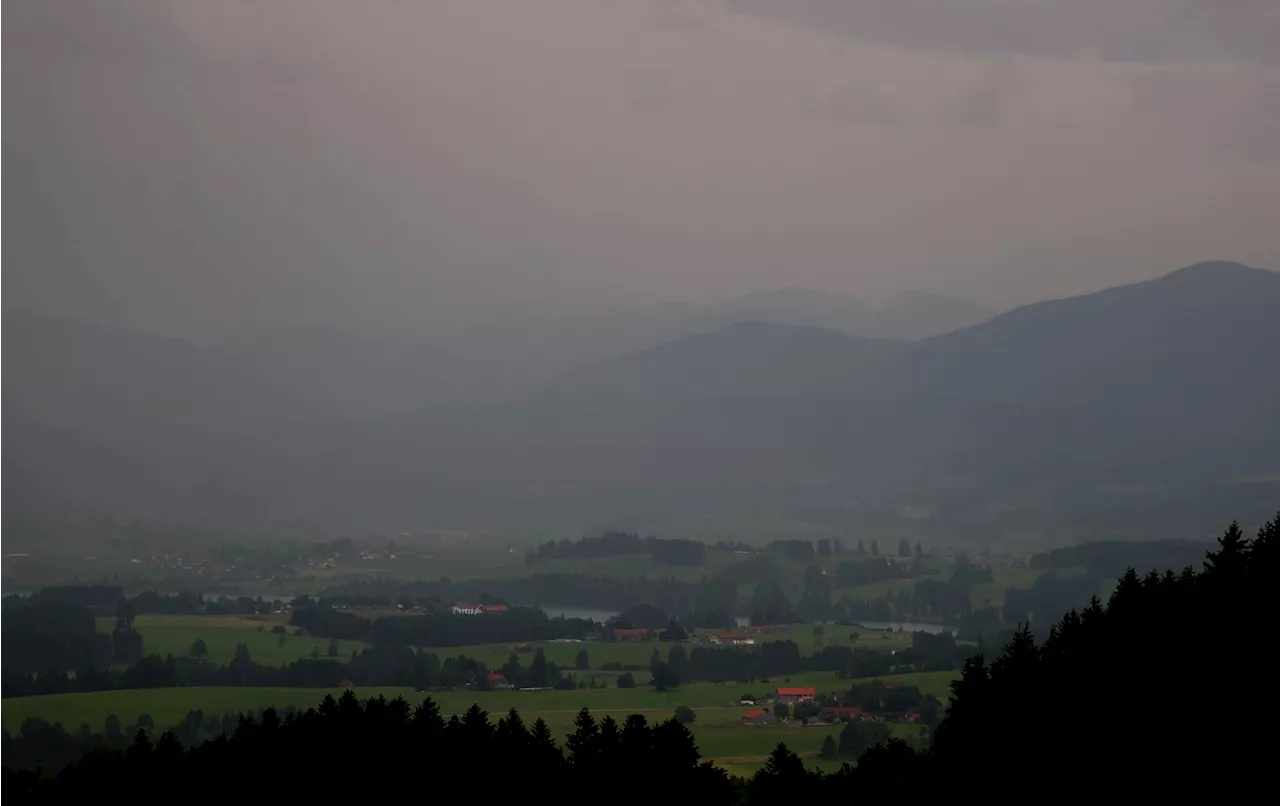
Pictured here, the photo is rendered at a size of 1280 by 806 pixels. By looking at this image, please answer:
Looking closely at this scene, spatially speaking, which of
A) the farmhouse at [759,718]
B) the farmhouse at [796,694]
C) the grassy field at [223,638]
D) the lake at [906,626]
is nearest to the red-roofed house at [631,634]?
the grassy field at [223,638]

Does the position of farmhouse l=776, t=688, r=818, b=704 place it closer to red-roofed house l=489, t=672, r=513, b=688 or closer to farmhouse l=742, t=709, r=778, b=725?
farmhouse l=742, t=709, r=778, b=725

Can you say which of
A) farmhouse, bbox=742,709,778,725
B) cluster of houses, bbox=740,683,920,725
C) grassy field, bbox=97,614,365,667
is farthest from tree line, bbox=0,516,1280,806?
grassy field, bbox=97,614,365,667

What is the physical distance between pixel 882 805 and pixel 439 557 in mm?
156178

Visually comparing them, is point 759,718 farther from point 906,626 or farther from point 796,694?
point 906,626

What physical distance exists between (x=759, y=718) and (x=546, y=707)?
9.34 meters

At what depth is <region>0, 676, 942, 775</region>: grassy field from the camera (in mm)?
56422

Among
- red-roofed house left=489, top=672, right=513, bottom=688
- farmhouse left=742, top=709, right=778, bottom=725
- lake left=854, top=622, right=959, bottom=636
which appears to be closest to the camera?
farmhouse left=742, top=709, right=778, bottom=725

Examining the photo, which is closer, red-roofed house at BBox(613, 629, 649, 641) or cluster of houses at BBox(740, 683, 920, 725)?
cluster of houses at BBox(740, 683, 920, 725)

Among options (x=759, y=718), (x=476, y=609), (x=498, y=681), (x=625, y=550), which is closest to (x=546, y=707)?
(x=759, y=718)

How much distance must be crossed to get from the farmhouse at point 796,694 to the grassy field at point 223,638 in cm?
2664

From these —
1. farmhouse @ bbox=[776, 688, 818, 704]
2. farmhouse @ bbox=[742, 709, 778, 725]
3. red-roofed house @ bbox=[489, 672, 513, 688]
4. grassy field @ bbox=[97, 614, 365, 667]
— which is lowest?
farmhouse @ bbox=[742, 709, 778, 725]

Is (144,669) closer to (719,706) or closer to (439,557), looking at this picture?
(719,706)

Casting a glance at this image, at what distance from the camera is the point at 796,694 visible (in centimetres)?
7088

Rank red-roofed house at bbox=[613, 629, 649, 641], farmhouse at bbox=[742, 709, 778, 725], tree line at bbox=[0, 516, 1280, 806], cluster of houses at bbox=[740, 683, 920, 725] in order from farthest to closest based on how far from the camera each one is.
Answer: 1. red-roofed house at bbox=[613, 629, 649, 641]
2. farmhouse at bbox=[742, 709, 778, 725]
3. cluster of houses at bbox=[740, 683, 920, 725]
4. tree line at bbox=[0, 516, 1280, 806]
